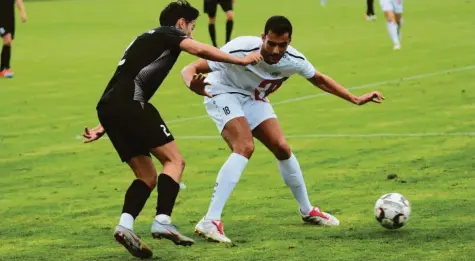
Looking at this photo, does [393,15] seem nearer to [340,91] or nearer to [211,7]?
[211,7]

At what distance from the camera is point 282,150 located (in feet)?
32.0

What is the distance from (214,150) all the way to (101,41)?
50.3ft

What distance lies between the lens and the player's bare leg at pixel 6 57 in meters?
22.7

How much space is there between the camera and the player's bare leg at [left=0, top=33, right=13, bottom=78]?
22.7m

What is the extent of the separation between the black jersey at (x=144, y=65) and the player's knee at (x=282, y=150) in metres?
1.40

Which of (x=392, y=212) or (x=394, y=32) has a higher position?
(x=392, y=212)

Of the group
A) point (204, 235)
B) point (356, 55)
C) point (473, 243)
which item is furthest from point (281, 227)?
point (356, 55)

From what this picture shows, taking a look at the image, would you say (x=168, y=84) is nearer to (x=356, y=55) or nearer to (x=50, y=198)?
(x=356, y=55)

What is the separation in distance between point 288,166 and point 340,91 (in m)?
0.81

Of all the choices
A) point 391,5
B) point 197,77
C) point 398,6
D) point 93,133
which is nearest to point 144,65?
point 197,77

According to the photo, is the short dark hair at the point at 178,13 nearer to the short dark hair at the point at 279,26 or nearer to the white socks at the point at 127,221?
the short dark hair at the point at 279,26

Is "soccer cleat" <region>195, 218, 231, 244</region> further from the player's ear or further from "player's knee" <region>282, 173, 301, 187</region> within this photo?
the player's ear

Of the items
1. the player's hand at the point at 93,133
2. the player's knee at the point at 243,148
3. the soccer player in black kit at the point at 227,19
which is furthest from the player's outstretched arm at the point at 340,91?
the soccer player in black kit at the point at 227,19

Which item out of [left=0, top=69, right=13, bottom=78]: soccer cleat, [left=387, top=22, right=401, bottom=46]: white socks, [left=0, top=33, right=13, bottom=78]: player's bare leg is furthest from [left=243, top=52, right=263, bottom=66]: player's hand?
[left=387, top=22, right=401, bottom=46]: white socks
